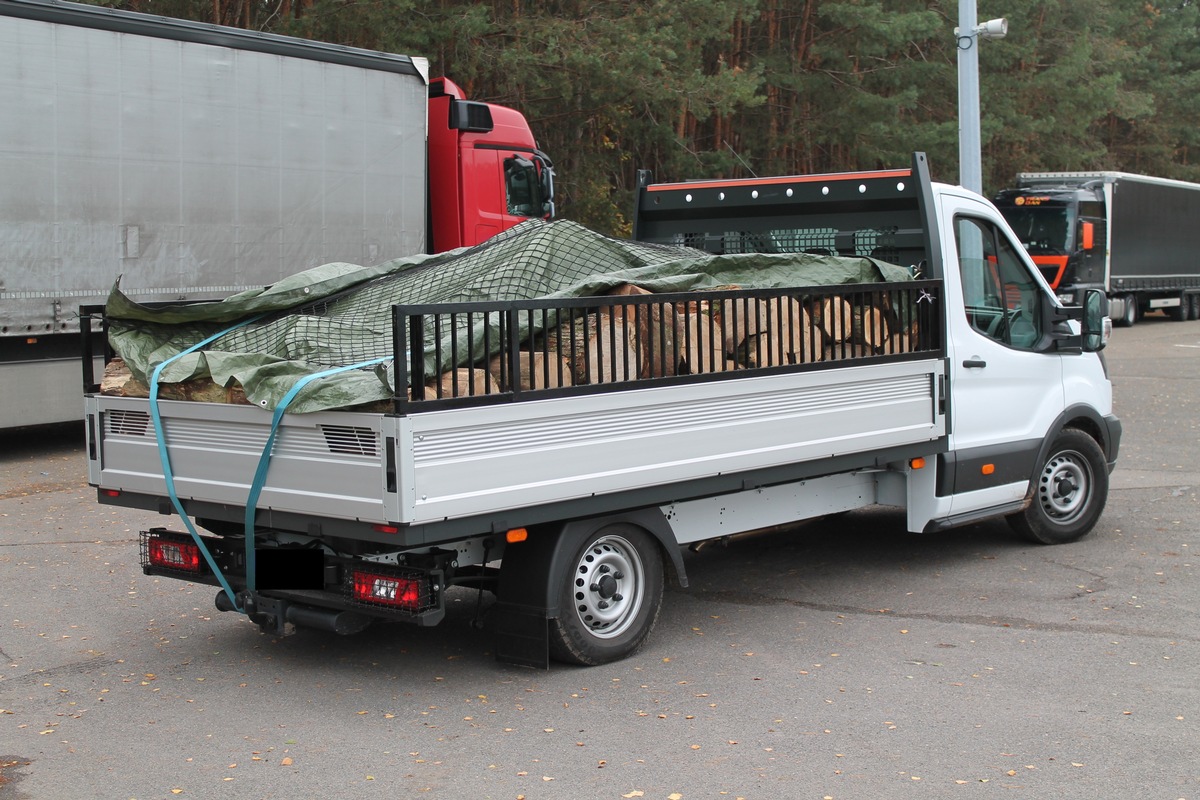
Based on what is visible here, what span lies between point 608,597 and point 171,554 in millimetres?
2093

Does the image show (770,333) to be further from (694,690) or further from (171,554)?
(171,554)

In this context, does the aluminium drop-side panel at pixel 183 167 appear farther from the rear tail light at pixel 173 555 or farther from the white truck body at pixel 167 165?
the rear tail light at pixel 173 555

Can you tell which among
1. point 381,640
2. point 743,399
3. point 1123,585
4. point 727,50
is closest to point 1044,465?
point 1123,585

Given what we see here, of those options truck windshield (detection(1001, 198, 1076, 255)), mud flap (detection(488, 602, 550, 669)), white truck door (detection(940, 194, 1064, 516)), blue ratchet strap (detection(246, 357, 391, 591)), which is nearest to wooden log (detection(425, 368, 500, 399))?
blue ratchet strap (detection(246, 357, 391, 591))

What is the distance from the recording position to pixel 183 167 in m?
13.5

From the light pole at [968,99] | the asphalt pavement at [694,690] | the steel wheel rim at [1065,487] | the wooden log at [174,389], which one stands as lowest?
the asphalt pavement at [694,690]

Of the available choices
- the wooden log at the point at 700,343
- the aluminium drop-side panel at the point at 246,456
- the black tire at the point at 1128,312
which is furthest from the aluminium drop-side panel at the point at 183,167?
the black tire at the point at 1128,312

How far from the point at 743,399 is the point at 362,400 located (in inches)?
81.0

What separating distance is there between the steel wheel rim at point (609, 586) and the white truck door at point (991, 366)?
2402mm

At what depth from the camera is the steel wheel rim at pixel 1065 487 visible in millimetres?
8766

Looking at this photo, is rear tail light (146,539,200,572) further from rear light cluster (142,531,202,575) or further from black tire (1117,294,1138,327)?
black tire (1117,294,1138,327)

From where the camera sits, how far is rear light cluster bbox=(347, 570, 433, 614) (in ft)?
18.5

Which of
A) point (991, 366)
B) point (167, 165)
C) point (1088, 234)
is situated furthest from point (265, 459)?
point (1088, 234)

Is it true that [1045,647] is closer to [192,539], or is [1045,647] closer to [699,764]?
[699,764]
